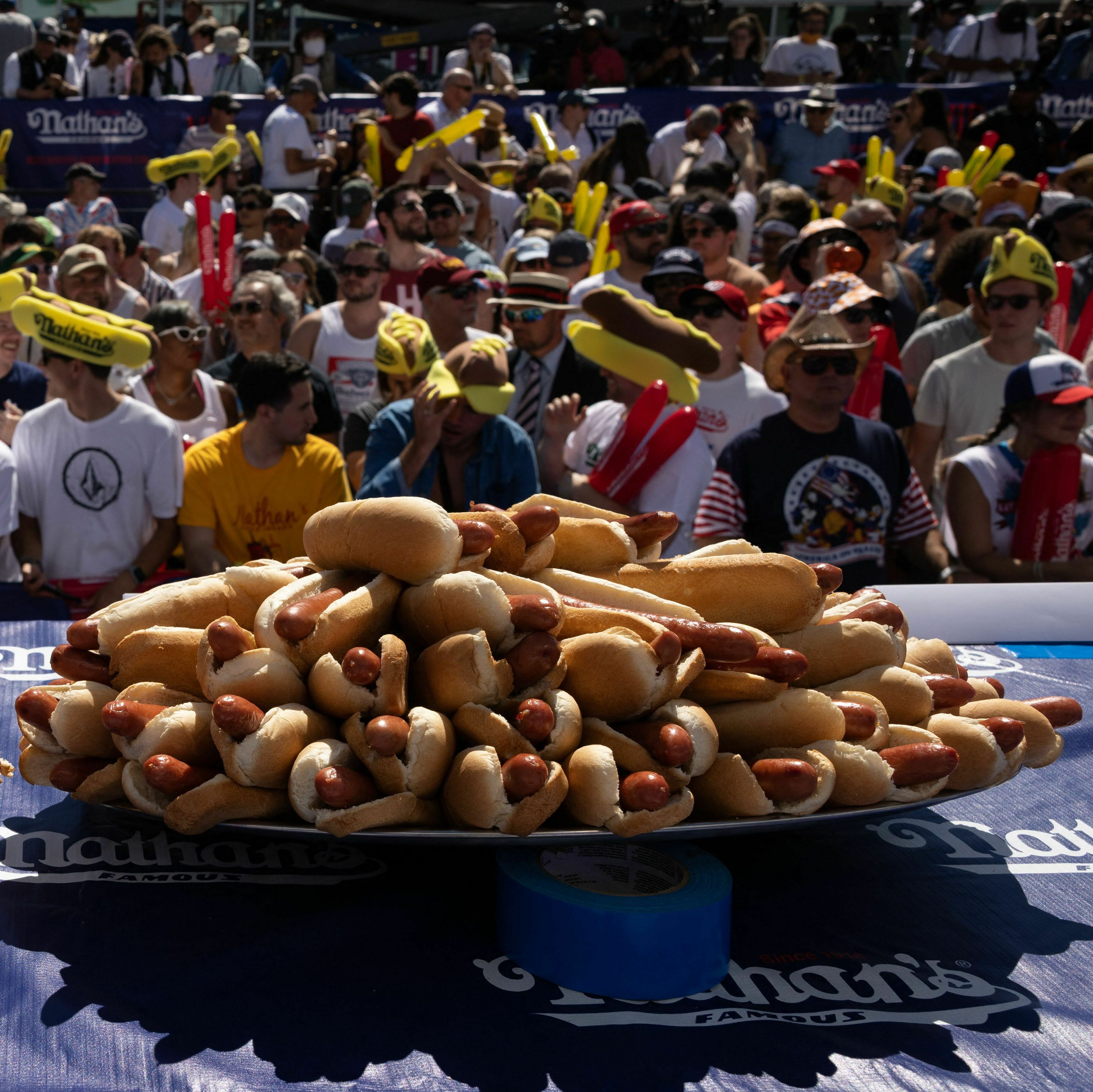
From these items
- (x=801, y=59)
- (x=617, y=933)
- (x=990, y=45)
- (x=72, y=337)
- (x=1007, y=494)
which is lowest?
(x=617, y=933)

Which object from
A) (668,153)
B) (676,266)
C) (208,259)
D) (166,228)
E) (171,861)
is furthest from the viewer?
(668,153)

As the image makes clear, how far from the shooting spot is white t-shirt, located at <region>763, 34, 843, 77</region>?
11.2m

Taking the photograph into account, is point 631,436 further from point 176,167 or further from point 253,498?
point 176,167

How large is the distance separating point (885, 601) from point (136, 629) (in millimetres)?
983

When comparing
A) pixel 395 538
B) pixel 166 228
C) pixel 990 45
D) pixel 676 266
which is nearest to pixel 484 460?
pixel 676 266

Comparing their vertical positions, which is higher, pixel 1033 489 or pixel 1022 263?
pixel 1022 263

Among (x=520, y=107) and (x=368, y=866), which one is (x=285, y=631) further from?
(x=520, y=107)

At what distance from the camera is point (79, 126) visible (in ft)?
34.4

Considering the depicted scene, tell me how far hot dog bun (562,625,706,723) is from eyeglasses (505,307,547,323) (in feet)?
11.6

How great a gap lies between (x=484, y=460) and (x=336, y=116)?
7.62 meters

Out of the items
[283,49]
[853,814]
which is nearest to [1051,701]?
[853,814]

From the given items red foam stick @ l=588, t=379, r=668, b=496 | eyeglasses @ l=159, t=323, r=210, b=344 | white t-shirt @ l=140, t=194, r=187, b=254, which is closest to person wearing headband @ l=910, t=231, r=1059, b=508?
red foam stick @ l=588, t=379, r=668, b=496

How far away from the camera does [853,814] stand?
137 cm

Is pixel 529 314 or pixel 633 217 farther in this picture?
pixel 633 217
